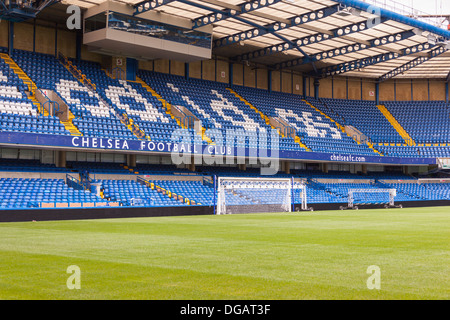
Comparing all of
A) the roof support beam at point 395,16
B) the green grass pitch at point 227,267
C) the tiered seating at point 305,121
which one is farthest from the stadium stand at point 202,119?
the green grass pitch at point 227,267

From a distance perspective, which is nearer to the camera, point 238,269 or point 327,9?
point 238,269

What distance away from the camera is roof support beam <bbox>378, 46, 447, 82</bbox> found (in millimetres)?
47812

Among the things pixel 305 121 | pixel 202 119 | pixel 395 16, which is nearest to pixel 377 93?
pixel 305 121

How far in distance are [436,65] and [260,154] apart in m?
25.1

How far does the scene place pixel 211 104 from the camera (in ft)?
149

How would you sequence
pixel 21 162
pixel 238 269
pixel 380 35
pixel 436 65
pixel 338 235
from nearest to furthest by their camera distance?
pixel 238 269 → pixel 338 235 → pixel 21 162 → pixel 380 35 → pixel 436 65

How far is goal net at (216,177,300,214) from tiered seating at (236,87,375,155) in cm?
1089

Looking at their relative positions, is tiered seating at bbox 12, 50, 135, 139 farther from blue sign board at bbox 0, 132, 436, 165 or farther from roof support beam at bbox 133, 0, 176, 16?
roof support beam at bbox 133, 0, 176, 16

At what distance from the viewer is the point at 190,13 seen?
38.3m

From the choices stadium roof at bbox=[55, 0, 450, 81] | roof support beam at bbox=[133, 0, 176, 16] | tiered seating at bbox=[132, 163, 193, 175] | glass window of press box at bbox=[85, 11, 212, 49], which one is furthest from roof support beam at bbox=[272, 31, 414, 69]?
roof support beam at bbox=[133, 0, 176, 16]

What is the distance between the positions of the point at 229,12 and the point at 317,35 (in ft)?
31.4

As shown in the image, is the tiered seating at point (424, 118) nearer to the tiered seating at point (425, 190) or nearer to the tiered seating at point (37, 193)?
the tiered seating at point (425, 190)
